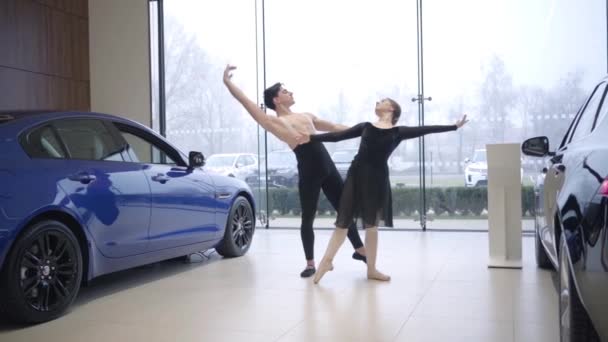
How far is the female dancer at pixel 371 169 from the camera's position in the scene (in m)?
4.28

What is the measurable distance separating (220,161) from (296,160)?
2.95 m

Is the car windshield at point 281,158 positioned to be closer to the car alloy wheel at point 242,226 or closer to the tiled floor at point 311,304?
the car alloy wheel at point 242,226

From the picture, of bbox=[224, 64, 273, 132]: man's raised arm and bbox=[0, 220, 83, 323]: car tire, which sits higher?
bbox=[224, 64, 273, 132]: man's raised arm

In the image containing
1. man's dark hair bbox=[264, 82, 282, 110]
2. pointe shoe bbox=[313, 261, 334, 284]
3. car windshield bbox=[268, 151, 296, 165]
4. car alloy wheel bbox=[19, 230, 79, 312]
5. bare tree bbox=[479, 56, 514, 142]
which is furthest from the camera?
car windshield bbox=[268, 151, 296, 165]

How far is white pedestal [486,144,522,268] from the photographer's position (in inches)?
195

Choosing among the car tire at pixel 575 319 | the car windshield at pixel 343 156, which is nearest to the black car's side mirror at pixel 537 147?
the car tire at pixel 575 319

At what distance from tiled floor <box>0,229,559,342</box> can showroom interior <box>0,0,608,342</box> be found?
0.07 feet

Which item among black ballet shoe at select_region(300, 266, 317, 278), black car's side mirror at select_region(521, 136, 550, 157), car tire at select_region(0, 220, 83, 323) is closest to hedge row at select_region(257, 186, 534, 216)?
black ballet shoe at select_region(300, 266, 317, 278)

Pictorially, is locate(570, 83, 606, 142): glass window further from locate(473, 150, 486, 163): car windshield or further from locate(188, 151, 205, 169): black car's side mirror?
locate(473, 150, 486, 163): car windshield

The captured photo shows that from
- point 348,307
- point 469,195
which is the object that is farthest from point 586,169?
point 469,195

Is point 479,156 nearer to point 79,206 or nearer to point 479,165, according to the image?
point 479,165

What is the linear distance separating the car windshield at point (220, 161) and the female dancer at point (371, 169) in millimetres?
4597

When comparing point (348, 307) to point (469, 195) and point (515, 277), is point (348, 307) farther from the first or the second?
point (469, 195)

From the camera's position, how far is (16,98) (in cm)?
755
